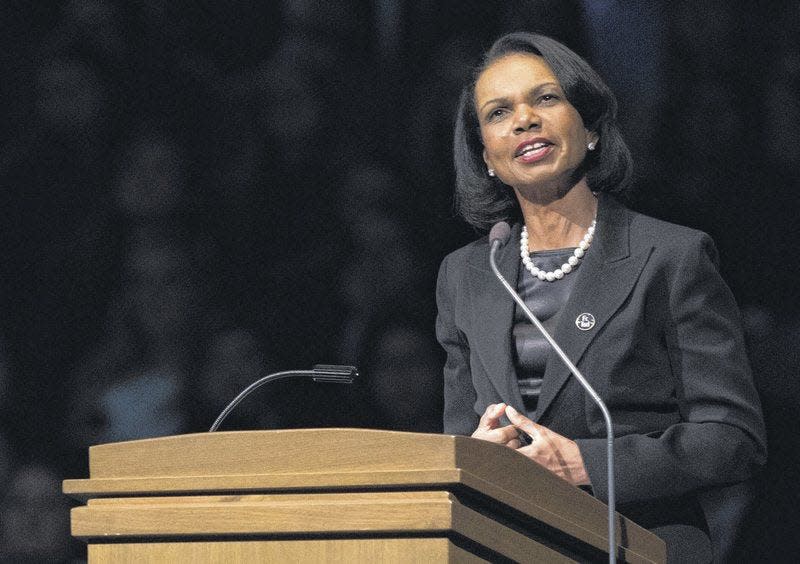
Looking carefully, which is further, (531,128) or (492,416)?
(531,128)

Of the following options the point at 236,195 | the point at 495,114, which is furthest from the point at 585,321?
the point at 236,195

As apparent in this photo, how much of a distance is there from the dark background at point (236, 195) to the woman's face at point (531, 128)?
0.50 meters

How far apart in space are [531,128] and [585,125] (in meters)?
0.14

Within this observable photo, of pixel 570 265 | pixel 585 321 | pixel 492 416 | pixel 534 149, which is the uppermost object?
pixel 534 149

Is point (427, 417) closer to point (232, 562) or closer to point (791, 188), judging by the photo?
point (791, 188)

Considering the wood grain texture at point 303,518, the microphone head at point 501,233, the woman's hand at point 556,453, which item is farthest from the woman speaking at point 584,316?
the wood grain texture at point 303,518

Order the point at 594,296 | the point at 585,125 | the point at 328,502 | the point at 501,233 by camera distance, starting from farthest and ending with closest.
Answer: the point at 585,125, the point at 594,296, the point at 501,233, the point at 328,502

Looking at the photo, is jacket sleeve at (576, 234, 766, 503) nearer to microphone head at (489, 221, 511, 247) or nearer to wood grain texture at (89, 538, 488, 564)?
microphone head at (489, 221, 511, 247)

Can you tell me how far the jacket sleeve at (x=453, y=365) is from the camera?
8.43 feet

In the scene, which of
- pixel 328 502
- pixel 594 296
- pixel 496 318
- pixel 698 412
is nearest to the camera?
pixel 328 502

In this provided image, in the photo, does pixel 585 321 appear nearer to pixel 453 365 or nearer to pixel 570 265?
pixel 570 265

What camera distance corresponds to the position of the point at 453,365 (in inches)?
104

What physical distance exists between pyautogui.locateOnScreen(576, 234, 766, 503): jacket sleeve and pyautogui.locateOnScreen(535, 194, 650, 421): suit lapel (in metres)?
0.08

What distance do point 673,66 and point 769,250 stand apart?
1.60ft
